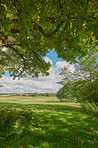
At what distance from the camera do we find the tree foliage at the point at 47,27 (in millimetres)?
5684

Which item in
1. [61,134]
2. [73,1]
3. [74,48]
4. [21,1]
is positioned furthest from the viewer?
[74,48]

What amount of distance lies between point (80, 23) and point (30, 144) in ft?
22.7

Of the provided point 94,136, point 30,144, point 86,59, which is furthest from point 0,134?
point 86,59

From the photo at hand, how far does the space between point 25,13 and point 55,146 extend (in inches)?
297

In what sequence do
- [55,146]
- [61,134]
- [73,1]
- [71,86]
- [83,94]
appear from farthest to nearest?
[71,86] < [83,94] < [73,1] < [61,134] < [55,146]

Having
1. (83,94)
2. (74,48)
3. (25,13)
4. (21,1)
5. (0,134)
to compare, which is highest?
(21,1)

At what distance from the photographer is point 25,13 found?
6.27 m

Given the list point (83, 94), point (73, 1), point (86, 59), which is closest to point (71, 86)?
point (83, 94)

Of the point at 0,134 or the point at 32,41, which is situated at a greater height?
the point at 32,41

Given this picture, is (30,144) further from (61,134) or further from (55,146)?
(61,134)

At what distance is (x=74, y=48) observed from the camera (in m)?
7.32

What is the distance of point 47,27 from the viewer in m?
10.6

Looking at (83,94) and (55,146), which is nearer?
(55,146)

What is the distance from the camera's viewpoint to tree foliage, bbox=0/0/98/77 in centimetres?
568
